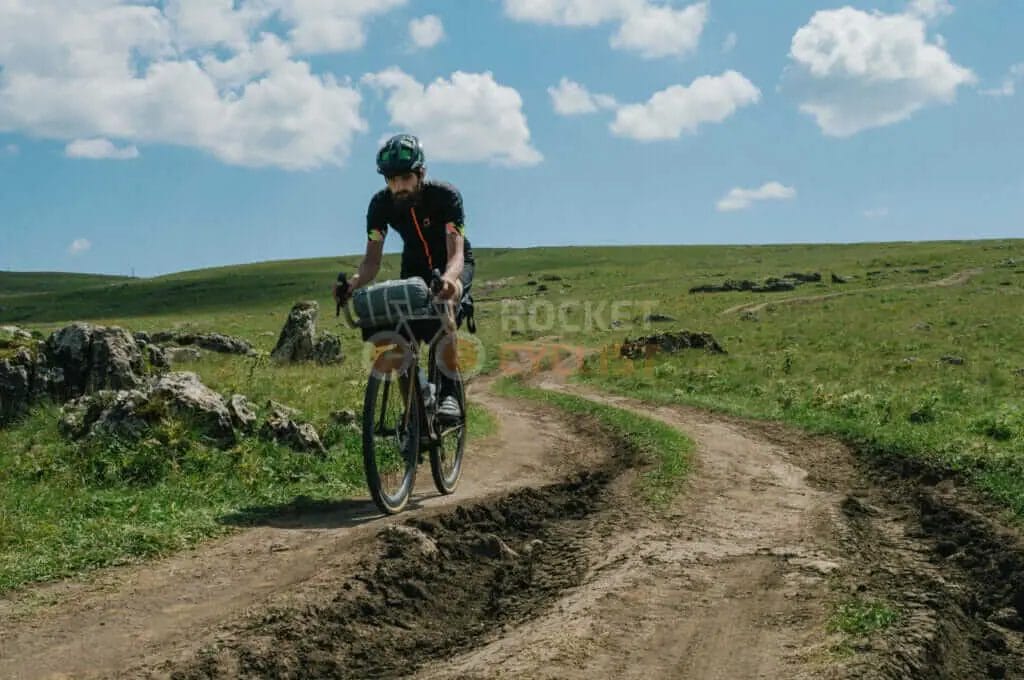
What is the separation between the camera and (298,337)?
28.3 metres

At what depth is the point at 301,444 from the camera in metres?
10.6

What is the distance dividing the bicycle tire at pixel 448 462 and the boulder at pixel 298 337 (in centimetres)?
1870

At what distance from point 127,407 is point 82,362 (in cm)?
429

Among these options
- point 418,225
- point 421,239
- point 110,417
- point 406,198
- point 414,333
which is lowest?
point 110,417

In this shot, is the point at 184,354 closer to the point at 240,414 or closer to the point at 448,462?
the point at 240,414

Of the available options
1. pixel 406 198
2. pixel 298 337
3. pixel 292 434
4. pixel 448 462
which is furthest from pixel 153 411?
pixel 298 337

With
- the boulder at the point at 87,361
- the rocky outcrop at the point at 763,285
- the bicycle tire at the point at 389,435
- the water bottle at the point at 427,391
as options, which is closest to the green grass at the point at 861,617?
the bicycle tire at the point at 389,435

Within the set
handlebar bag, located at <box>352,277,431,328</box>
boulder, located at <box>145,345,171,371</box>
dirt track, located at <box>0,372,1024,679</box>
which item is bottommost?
dirt track, located at <box>0,372,1024,679</box>

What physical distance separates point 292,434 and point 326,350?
1794cm

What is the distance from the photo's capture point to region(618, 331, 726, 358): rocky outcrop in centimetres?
3219

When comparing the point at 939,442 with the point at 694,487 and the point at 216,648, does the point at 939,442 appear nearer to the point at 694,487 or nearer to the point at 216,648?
the point at 694,487

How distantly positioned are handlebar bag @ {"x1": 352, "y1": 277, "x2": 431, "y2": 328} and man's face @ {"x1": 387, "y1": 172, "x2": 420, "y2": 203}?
1.09 m

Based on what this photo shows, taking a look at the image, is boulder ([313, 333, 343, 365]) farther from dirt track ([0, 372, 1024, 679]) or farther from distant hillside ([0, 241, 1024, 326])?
distant hillside ([0, 241, 1024, 326])

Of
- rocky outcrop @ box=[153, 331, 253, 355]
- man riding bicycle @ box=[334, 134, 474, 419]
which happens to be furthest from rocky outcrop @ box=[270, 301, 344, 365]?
man riding bicycle @ box=[334, 134, 474, 419]
